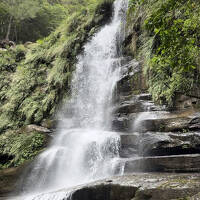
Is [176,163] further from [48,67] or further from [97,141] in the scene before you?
[48,67]

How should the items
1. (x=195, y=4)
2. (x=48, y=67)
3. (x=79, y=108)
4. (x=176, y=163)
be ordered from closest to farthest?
1. (x=195, y=4)
2. (x=176, y=163)
3. (x=79, y=108)
4. (x=48, y=67)

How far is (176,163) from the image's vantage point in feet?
16.5

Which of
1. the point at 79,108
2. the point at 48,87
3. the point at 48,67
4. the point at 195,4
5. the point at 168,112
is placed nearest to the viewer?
the point at 195,4

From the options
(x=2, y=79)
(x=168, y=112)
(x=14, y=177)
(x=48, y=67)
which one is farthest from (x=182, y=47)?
(x=2, y=79)

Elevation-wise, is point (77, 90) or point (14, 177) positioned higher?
point (77, 90)

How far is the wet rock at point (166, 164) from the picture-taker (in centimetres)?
488

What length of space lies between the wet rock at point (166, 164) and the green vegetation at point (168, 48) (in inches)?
81.6

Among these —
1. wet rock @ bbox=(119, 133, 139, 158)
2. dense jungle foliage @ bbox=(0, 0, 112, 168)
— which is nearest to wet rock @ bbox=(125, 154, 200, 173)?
wet rock @ bbox=(119, 133, 139, 158)

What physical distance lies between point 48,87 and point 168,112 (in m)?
6.87

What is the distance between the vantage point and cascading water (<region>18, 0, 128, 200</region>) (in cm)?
624

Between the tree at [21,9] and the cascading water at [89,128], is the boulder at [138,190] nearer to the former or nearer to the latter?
the cascading water at [89,128]

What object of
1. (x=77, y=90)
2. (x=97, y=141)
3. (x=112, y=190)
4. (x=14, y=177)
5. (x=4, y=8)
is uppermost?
(x=4, y=8)

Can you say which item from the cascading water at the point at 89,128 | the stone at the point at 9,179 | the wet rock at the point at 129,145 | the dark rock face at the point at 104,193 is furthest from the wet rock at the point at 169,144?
the stone at the point at 9,179

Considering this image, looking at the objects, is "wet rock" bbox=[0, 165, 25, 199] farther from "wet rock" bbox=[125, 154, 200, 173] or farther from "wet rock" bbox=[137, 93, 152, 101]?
"wet rock" bbox=[137, 93, 152, 101]
